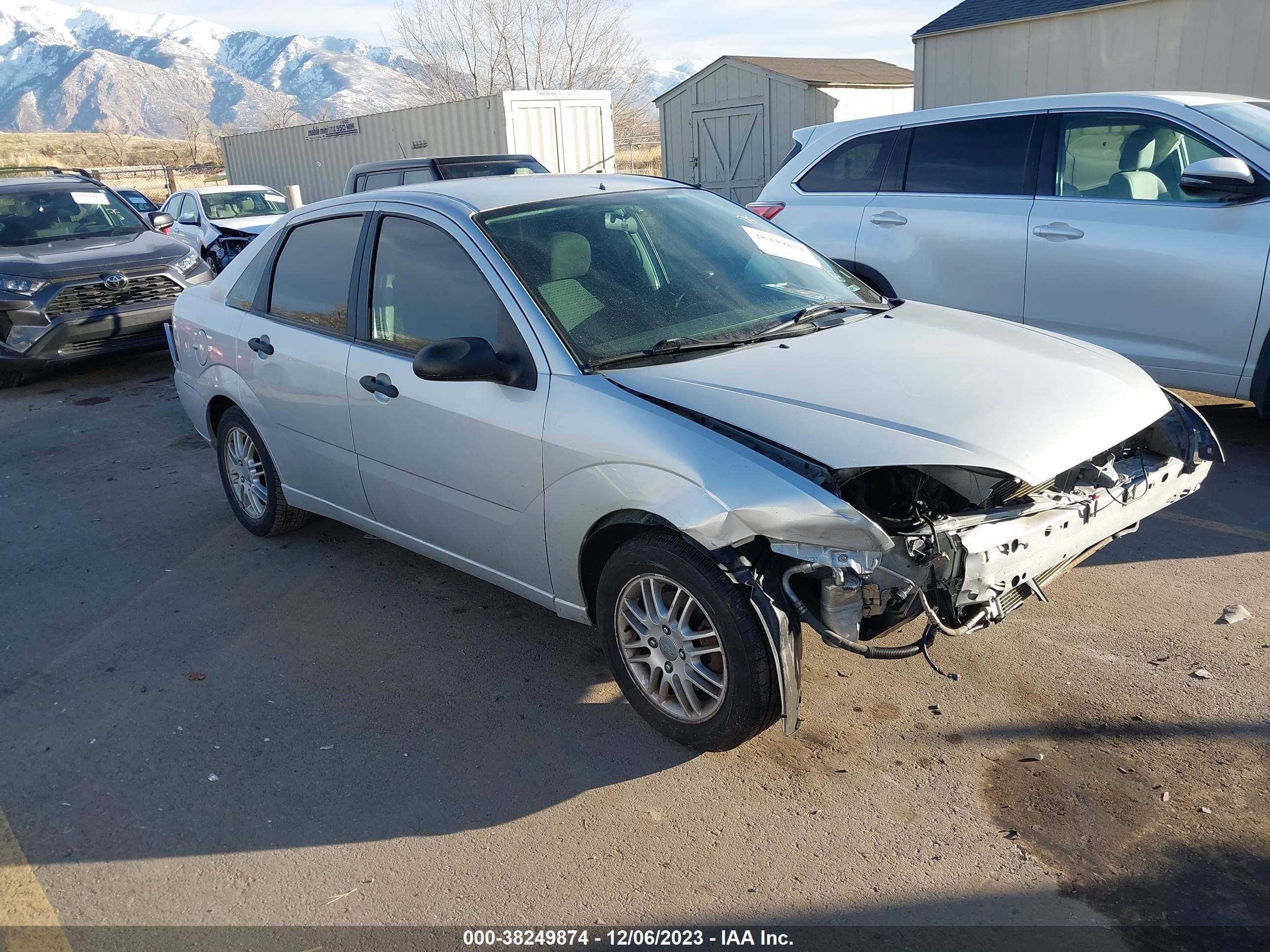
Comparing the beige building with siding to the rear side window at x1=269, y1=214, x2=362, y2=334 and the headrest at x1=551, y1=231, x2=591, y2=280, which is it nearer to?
the headrest at x1=551, y1=231, x2=591, y2=280

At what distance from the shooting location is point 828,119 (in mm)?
18203

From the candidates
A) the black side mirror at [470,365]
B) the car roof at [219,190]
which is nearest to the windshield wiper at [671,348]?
the black side mirror at [470,365]

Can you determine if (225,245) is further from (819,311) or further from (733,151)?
(819,311)

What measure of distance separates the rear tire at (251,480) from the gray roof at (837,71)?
15.1 m

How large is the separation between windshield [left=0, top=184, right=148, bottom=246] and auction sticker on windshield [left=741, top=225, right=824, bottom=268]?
8676 mm

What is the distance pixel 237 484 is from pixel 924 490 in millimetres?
3784

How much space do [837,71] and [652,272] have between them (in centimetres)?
1826

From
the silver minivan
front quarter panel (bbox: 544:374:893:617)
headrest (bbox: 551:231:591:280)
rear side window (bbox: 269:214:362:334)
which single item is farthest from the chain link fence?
front quarter panel (bbox: 544:374:893:617)

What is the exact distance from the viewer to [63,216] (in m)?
10.5

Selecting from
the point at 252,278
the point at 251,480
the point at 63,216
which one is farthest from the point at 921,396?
the point at 63,216

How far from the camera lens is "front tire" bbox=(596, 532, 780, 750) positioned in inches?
117

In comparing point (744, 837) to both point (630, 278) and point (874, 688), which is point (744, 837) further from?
point (630, 278)

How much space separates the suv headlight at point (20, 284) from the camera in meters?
9.11

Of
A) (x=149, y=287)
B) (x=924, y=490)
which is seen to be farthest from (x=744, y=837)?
(x=149, y=287)
